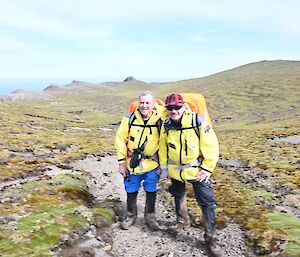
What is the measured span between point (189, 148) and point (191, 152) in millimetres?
179

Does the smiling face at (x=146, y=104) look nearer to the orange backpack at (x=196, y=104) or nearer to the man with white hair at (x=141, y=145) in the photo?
the man with white hair at (x=141, y=145)

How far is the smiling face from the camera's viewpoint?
14.7m

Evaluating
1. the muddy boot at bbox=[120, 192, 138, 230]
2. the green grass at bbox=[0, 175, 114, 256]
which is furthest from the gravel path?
the green grass at bbox=[0, 175, 114, 256]

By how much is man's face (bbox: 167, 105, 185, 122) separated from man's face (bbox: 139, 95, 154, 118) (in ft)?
4.23

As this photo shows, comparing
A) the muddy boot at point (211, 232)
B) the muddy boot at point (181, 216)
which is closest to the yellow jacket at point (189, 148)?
the muddy boot at point (211, 232)

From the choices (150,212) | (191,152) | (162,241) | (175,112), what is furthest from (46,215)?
(175,112)

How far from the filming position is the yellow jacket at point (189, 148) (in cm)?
1367

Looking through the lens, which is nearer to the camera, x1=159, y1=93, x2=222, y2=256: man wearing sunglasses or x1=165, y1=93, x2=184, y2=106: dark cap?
x1=165, y1=93, x2=184, y2=106: dark cap

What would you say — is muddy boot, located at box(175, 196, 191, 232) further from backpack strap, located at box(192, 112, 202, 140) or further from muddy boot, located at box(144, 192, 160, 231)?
backpack strap, located at box(192, 112, 202, 140)

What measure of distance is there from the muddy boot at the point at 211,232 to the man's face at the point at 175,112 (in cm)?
394

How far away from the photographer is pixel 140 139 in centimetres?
1546

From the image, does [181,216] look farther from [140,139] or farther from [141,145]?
[140,139]

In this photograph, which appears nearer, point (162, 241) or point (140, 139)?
point (140, 139)

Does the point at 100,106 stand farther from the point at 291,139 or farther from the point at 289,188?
the point at 289,188
